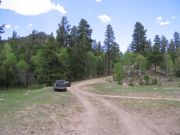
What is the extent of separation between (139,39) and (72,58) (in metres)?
34.6

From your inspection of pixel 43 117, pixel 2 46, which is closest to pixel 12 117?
pixel 43 117

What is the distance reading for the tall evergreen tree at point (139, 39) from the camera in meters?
127

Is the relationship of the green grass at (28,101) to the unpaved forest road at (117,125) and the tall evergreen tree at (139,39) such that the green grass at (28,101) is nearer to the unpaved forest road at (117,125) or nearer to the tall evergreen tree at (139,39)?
the unpaved forest road at (117,125)

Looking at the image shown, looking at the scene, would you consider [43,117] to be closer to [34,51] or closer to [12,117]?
[12,117]

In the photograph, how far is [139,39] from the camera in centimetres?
12725

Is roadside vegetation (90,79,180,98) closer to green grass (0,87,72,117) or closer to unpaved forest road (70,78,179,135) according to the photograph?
green grass (0,87,72,117)

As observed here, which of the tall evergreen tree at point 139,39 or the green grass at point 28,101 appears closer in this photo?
the green grass at point 28,101

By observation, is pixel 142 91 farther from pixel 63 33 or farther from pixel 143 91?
pixel 63 33

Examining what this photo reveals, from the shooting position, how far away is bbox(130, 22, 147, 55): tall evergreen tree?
127 m

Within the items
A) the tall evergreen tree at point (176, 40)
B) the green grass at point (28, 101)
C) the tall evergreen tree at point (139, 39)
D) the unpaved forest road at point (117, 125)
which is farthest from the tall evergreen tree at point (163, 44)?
the unpaved forest road at point (117, 125)

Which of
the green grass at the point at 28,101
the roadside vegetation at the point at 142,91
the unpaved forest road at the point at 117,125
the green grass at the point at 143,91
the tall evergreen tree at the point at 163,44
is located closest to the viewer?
the unpaved forest road at the point at 117,125

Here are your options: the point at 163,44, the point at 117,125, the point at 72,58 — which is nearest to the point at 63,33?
the point at 72,58

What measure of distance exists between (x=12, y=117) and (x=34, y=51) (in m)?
95.5

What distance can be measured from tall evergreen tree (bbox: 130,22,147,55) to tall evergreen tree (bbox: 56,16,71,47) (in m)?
27.2
